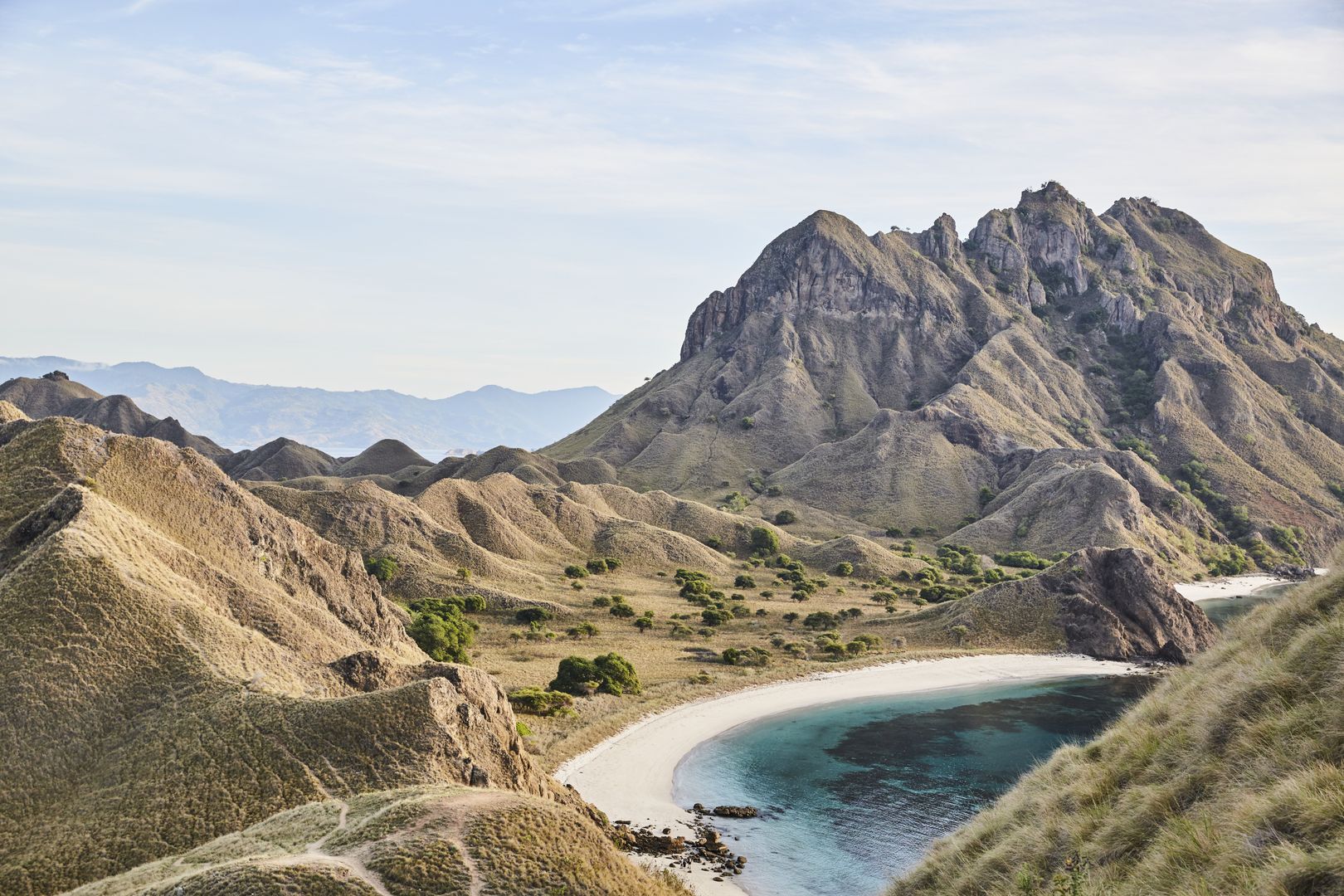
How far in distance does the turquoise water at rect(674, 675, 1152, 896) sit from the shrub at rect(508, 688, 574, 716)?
10.4m

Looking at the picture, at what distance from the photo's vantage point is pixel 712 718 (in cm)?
6875

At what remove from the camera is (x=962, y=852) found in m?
19.5

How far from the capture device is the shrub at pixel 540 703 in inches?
2522

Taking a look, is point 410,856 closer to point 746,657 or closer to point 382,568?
point 746,657

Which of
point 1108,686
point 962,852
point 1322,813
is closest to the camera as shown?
point 1322,813

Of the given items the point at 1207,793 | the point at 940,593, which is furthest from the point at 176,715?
the point at 940,593

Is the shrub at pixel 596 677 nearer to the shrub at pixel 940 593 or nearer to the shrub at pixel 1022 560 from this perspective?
the shrub at pixel 940 593

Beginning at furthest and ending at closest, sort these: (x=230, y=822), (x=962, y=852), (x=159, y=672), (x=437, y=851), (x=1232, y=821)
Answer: (x=159, y=672), (x=230, y=822), (x=437, y=851), (x=962, y=852), (x=1232, y=821)

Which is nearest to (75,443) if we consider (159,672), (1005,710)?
(159,672)

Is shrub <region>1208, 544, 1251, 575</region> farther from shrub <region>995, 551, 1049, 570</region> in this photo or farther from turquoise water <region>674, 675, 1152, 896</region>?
turquoise water <region>674, 675, 1152, 896</region>

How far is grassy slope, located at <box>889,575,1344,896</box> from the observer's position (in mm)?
12156

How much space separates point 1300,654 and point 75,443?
56.2 m

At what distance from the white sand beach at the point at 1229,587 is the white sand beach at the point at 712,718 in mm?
60149

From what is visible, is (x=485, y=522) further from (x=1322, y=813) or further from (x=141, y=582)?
(x=1322, y=813)
